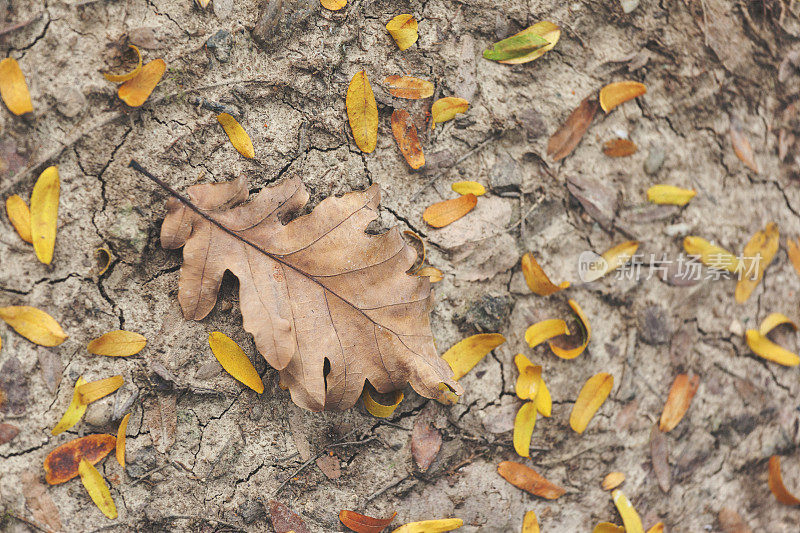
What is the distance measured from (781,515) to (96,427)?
2.62 m

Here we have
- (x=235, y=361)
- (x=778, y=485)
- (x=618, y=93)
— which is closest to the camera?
(x=235, y=361)

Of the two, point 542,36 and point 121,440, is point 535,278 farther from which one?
point 121,440

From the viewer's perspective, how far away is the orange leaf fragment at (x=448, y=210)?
186 centimetres

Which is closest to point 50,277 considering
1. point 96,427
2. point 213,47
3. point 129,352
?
point 129,352

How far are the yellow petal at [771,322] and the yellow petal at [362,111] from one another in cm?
178

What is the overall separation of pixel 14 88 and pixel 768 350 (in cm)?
290

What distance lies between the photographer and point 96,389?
5.40ft

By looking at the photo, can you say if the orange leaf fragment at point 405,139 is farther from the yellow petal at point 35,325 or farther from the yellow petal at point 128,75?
the yellow petal at point 35,325

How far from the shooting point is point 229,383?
1.71 meters

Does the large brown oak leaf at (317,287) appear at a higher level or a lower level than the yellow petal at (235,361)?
higher

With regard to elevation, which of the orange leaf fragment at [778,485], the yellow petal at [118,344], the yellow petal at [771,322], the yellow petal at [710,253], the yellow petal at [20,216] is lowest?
the orange leaf fragment at [778,485]

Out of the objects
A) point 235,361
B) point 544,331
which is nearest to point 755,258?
point 544,331

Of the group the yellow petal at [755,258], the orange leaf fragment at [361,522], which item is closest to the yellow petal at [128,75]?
the orange leaf fragment at [361,522]

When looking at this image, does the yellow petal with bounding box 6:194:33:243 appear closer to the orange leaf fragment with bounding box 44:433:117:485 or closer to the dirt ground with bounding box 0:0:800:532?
the dirt ground with bounding box 0:0:800:532
